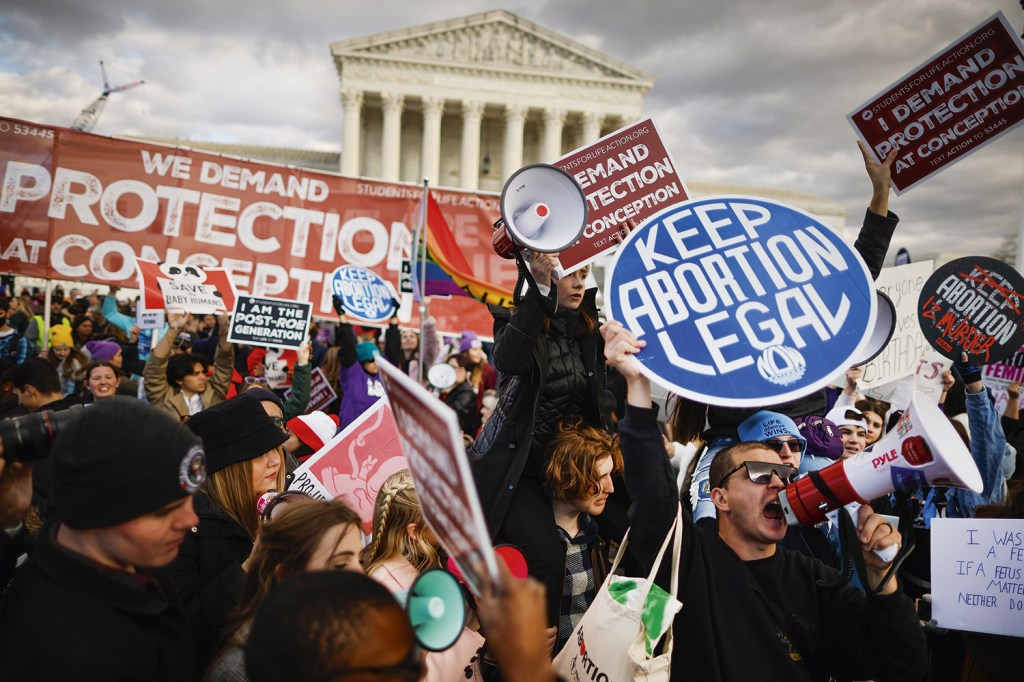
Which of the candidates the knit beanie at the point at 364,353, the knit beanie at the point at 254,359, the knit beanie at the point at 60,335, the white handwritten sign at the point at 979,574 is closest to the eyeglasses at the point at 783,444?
the white handwritten sign at the point at 979,574

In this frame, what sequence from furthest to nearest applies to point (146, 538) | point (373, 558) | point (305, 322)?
point (305, 322) < point (373, 558) < point (146, 538)

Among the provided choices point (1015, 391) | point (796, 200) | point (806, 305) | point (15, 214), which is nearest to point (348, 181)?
point (15, 214)

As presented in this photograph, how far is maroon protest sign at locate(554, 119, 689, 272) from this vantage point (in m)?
3.05

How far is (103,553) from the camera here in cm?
158

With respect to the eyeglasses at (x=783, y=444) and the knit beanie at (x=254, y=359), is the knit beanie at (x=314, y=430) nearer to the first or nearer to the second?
the eyeglasses at (x=783, y=444)

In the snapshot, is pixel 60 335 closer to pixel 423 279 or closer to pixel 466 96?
pixel 423 279

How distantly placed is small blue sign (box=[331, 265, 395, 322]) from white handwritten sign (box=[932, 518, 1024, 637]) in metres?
6.32

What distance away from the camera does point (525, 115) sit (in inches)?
2115

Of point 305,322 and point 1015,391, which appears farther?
point 305,322

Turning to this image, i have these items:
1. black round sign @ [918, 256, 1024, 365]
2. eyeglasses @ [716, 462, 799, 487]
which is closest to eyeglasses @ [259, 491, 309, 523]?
eyeglasses @ [716, 462, 799, 487]

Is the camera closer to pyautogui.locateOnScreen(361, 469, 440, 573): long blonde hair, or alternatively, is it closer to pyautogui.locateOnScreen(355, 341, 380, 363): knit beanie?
pyautogui.locateOnScreen(361, 469, 440, 573): long blonde hair

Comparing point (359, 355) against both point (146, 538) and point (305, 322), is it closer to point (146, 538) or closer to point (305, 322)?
point (305, 322)

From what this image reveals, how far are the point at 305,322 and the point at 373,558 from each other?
4.61m

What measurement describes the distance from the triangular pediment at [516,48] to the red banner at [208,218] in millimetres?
45335
